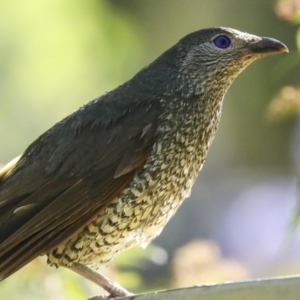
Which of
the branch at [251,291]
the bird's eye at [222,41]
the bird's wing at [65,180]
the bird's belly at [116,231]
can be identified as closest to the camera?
the branch at [251,291]

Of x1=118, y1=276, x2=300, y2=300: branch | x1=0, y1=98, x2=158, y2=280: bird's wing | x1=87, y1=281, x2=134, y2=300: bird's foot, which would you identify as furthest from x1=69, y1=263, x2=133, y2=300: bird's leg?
x1=118, y1=276, x2=300, y2=300: branch

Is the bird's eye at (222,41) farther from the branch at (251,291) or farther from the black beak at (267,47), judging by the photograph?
the branch at (251,291)

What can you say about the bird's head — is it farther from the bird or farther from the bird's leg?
the bird's leg

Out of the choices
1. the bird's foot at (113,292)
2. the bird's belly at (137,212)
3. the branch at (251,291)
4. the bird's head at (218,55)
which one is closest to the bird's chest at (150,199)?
the bird's belly at (137,212)

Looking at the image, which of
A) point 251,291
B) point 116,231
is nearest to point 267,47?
point 116,231

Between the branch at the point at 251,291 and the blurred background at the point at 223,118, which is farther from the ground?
the blurred background at the point at 223,118

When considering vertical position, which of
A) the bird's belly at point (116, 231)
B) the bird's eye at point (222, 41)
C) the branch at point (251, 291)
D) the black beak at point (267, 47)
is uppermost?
the bird's eye at point (222, 41)

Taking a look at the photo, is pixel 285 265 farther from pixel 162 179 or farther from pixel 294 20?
pixel 294 20
